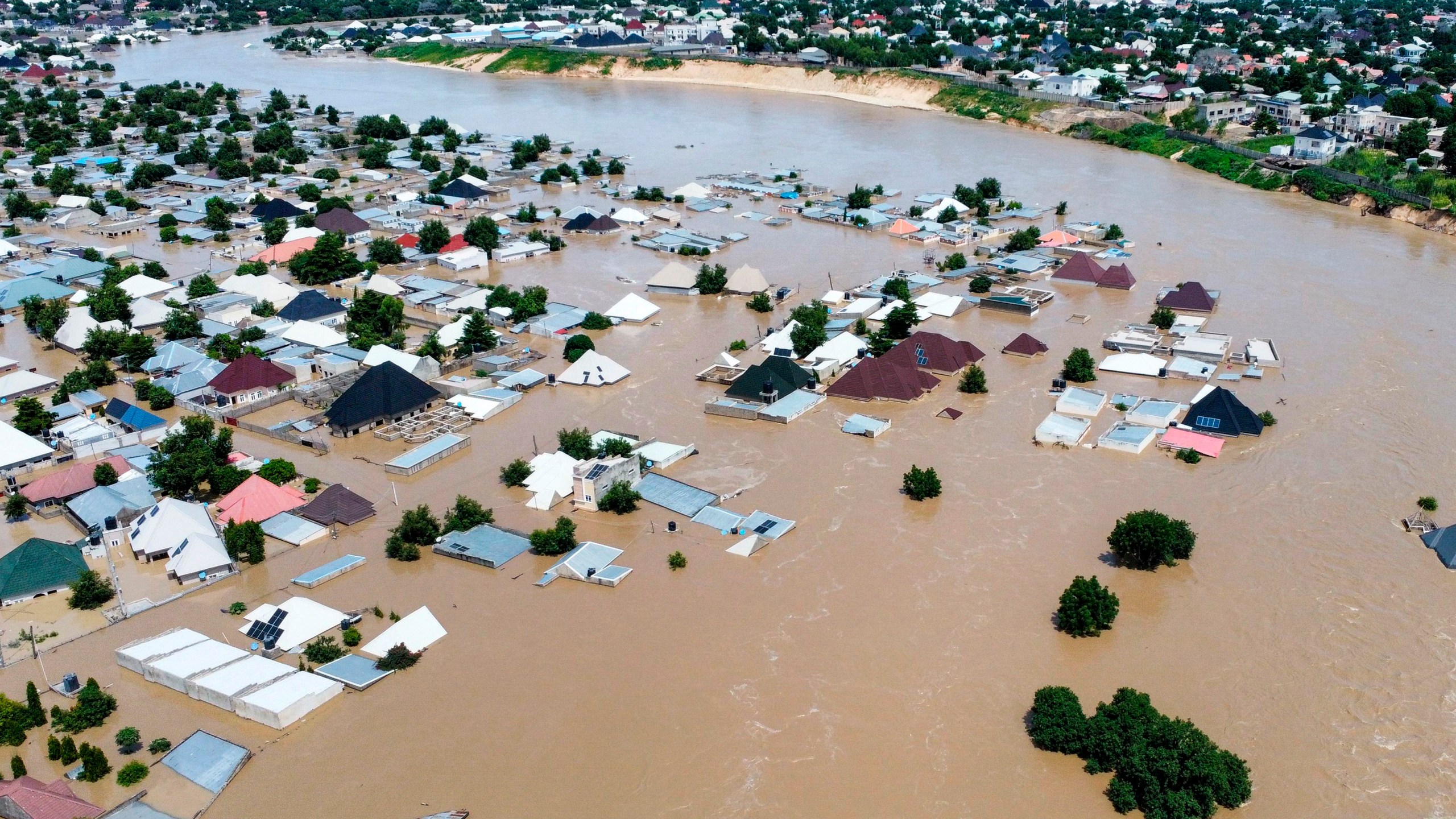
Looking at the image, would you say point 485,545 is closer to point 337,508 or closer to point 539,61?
point 337,508

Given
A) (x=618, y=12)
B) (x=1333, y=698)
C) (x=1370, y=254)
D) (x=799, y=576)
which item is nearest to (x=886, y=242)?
(x=1370, y=254)

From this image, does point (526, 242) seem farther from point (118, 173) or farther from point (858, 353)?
point (118, 173)

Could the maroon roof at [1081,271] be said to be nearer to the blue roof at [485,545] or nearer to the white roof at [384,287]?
the white roof at [384,287]

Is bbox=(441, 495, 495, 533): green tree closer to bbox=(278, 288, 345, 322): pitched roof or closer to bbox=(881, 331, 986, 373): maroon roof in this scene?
bbox=(881, 331, 986, 373): maroon roof

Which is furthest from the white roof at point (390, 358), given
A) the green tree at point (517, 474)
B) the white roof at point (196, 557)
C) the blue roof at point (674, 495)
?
the blue roof at point (674, 495)

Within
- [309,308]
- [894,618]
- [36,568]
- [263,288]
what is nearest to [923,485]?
[894,618]

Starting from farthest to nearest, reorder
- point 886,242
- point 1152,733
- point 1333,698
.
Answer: point 886,242
point 1333,698
point 1152,733
